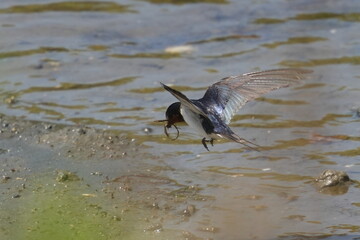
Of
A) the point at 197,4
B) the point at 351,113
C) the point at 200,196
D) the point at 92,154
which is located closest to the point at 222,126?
the point at 200,196

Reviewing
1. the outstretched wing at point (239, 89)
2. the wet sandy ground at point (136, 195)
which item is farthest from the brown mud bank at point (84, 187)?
the outstretched wing at point (239, 89)

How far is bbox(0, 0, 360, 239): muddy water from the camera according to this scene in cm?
539

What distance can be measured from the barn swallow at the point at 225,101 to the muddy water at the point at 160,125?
0.49 m

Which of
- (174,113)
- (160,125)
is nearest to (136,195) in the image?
(174,113)

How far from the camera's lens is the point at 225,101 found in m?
5.64

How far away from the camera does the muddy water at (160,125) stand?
539cm

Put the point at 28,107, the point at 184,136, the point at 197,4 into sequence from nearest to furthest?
1. the point at 184,136
2. the point at 28,107
3. the point at 197,4

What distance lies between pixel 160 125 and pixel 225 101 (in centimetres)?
148

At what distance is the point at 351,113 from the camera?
7.13 metres

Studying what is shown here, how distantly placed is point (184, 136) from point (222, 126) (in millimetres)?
1563

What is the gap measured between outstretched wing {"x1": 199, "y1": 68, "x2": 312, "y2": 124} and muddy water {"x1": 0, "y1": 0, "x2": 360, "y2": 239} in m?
0.57

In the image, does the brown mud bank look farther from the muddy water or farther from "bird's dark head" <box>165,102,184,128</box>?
"bird's dark head" <box>165,102,184,128</box>

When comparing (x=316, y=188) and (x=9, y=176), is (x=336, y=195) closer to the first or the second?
(x=316, y=188)

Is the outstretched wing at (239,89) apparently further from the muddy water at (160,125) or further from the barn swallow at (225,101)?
the muddy water at (160,125)
